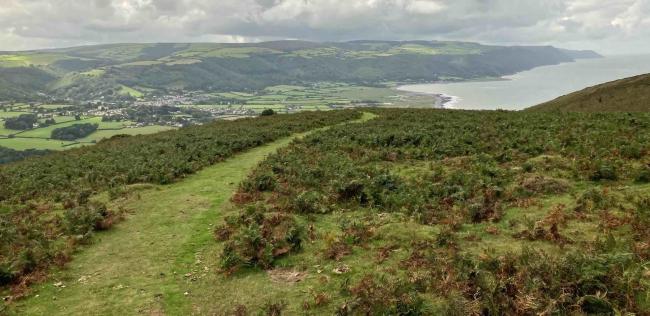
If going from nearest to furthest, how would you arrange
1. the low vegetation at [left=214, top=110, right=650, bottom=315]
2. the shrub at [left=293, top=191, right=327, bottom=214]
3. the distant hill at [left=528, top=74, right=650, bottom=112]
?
the low vegetation at [left=214, top=110, right=650, bottom=315], the shrub at [left=293, top=191, right=327, bottom=214], the distant hill at [left=528, top=74, right=650, bottom=112]

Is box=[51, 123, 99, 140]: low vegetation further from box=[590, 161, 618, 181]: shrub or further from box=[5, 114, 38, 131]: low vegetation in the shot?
box=[590, 161, 618, 181]: shrub

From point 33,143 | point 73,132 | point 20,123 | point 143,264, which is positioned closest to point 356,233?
point 143,264

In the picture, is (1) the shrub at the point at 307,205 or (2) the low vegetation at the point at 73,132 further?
(2) the low vegetation at the point at 73,132

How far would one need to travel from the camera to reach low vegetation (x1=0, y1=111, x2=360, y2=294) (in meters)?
13.4

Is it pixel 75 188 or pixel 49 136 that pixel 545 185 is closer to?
pixel 75 188

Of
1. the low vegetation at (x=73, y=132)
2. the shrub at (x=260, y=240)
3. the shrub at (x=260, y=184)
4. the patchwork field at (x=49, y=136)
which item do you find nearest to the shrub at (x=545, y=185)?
the shrub at (x=260, y=240)

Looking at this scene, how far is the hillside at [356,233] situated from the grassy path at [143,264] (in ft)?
0.21

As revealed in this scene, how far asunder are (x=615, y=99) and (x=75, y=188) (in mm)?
55939

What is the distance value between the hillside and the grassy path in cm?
6

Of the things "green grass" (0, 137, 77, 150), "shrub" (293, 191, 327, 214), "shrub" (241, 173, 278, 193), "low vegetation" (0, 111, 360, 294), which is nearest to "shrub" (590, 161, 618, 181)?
"shrub" (293, 191, 327, 214)

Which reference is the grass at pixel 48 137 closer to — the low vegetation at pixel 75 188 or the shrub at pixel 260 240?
the low vegetation at pixel 75 188

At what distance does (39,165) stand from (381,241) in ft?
101

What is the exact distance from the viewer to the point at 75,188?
902 inches

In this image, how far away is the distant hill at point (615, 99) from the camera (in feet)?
154
